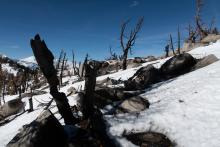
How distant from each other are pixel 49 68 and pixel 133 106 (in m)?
4.44

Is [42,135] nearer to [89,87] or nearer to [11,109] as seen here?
[89,87]

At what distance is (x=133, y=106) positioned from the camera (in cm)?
1183

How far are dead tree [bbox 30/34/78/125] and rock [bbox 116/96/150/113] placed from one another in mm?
2488

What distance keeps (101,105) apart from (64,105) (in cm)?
274

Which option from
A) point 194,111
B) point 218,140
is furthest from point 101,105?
point 218,140

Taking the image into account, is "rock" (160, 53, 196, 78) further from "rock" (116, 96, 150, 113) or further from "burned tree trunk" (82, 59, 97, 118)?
"burned tree trunk" (82, 59, 97, 118)

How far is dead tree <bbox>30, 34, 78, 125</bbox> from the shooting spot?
31.5 feet

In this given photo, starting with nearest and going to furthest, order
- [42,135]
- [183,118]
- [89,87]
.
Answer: [42,135] < [183,118] < [89,87]

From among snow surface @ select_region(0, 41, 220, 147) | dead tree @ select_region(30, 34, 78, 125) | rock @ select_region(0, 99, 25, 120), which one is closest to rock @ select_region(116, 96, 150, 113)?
snow surface @ select_region(0, 41, 220, 147)

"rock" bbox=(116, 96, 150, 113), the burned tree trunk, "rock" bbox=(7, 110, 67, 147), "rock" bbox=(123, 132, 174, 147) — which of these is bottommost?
"rock" bbox=(123, 132, 174, 147)

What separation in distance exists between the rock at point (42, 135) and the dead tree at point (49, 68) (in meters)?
1.13

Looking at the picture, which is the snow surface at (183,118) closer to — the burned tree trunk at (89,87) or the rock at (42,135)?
the burned tree trunk at (89,87)

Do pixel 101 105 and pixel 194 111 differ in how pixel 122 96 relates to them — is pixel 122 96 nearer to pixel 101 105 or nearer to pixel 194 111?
pixel 101 105

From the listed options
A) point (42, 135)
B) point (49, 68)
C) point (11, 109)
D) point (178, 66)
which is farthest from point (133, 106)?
point (11, 109)
